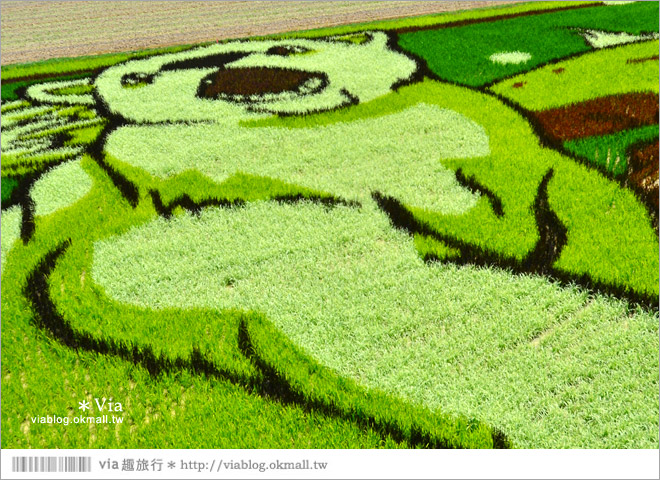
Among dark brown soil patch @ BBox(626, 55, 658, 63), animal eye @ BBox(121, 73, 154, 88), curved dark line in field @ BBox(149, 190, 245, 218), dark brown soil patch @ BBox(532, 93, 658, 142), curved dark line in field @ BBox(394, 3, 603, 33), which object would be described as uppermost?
curved dark line in field @ BBox(394, 3, 603, 33)

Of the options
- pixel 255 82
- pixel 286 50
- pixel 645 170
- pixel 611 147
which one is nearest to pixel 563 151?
pixel 611 147

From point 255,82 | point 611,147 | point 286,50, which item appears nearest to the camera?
point 611,147

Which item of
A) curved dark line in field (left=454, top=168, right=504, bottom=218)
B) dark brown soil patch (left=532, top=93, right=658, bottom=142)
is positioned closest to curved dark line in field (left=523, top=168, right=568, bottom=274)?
curved dark line in field (left=454, top=168, right=504, bottom=218)

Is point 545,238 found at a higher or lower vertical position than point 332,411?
higher

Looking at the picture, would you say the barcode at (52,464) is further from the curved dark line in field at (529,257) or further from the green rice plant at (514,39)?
the green rice plant at (514,39)

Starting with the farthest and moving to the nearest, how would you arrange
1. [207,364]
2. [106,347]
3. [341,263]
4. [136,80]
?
[136,80]
[341,263]
[106,347]
[207,364]

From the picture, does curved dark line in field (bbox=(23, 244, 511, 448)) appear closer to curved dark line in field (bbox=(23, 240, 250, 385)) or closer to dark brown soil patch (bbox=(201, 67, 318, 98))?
curved dark line in field (bbox=(23, 240, 250, 385))

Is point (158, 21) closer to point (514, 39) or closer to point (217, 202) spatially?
point (514, 39)
